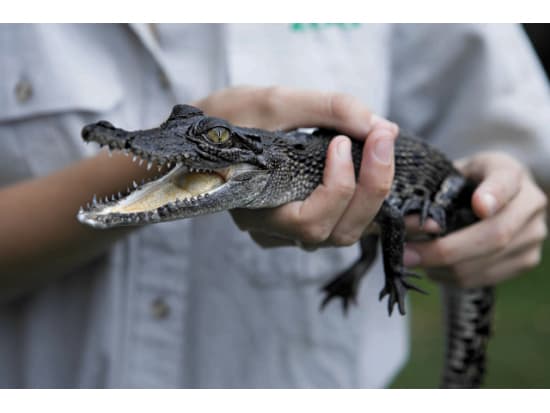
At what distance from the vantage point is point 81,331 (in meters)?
1.88

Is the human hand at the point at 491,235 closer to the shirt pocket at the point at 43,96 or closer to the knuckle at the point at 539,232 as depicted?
the knuckle at the point at 539,232

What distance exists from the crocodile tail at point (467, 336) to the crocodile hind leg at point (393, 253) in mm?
699

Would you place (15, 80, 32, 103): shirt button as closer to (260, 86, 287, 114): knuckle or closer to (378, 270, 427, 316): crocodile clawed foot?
(260, 86, 287, 114): knuckle

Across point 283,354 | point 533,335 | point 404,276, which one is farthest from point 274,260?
point 533,335

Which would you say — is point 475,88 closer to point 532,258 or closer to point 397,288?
point 532,258

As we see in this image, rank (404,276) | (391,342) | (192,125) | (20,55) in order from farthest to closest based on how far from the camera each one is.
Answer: (391,342) → (20,55) → (404,276) → (192,125)

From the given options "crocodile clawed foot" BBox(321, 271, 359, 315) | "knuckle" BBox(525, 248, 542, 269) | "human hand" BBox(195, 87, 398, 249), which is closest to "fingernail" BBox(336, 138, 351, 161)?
"human hand" BBox(195, 87, 398, 249)

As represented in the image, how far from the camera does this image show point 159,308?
5.83ft

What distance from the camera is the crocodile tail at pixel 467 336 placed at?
2.11 m

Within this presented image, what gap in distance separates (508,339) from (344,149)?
9.80 feet

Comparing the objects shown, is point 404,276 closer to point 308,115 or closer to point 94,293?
point 308,115

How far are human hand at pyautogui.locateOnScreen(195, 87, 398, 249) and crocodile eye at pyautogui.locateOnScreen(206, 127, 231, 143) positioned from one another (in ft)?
0.62

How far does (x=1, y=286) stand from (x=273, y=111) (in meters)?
0.87

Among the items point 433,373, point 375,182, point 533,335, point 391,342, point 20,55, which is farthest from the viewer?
point 533,335
